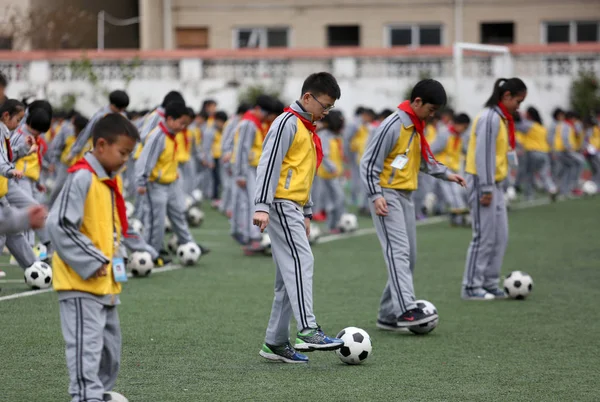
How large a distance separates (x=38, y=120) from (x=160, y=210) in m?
2.04

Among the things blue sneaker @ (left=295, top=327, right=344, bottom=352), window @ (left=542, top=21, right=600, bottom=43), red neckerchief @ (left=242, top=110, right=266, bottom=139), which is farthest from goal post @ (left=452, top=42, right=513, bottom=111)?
blue sneaker @ (left=295, top=327, right=344, bottom=352)

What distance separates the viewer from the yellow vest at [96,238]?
234 inches

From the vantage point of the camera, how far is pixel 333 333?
9094 mm

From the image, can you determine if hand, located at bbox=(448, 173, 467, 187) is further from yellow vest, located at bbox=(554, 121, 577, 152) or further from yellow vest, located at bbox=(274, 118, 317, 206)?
yellow vest, located at bbox=(554, 121, 577, 152)

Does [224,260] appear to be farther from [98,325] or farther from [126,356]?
[98,325]

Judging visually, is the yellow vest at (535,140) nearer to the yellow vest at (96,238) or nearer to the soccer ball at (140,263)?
the soccer ball at (140,263)

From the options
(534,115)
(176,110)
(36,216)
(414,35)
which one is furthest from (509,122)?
(414,35)

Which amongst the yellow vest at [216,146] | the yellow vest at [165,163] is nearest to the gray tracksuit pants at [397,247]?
the yellow vest at [165,163]

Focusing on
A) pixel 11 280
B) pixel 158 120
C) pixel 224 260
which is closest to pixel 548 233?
pixel 224 260

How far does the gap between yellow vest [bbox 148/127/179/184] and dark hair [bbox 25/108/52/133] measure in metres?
1.48

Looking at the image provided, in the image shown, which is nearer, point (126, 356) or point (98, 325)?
point (98, 325)

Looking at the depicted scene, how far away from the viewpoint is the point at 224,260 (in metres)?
14.5

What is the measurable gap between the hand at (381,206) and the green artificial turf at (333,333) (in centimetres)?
104

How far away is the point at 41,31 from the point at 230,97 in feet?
19.4
